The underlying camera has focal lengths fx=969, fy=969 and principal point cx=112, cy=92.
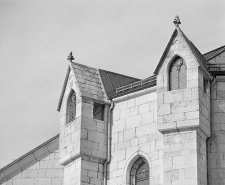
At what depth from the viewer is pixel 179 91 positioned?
4197 centimetres

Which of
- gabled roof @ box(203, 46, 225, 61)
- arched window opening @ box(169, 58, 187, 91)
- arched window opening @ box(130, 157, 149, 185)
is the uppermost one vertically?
gabled roof @ box(203, 46, 225, 61)

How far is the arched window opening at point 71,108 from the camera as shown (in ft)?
153

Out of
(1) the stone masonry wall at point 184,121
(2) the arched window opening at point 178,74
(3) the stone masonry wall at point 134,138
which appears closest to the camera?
(1) the stone masonry wall at point 184,121

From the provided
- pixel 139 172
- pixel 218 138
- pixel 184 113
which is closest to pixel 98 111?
pixel 139 172

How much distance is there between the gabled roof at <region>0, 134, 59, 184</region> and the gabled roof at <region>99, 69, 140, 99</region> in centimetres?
386

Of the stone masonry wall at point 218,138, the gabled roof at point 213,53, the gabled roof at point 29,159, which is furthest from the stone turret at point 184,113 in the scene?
the gabled roof at point 29,159

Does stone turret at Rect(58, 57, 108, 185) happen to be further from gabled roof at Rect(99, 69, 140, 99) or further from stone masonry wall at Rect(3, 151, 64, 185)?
stone masonry wall at Rect(3, 151, 64, 185)

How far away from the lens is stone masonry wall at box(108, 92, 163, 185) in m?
42.8

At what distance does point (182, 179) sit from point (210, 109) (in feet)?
13.1

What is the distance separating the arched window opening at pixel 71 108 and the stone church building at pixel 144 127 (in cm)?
5

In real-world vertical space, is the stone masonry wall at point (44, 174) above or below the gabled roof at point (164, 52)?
below

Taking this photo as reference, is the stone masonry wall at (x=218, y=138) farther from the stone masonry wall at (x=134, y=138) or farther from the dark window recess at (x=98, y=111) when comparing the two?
the dark window recess at (x=98, y=111)

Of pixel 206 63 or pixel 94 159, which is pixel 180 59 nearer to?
pixel 206 63

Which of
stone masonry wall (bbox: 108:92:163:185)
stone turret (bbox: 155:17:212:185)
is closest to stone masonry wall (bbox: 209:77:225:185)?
stone turret (bbox: 155:17:212:185)
